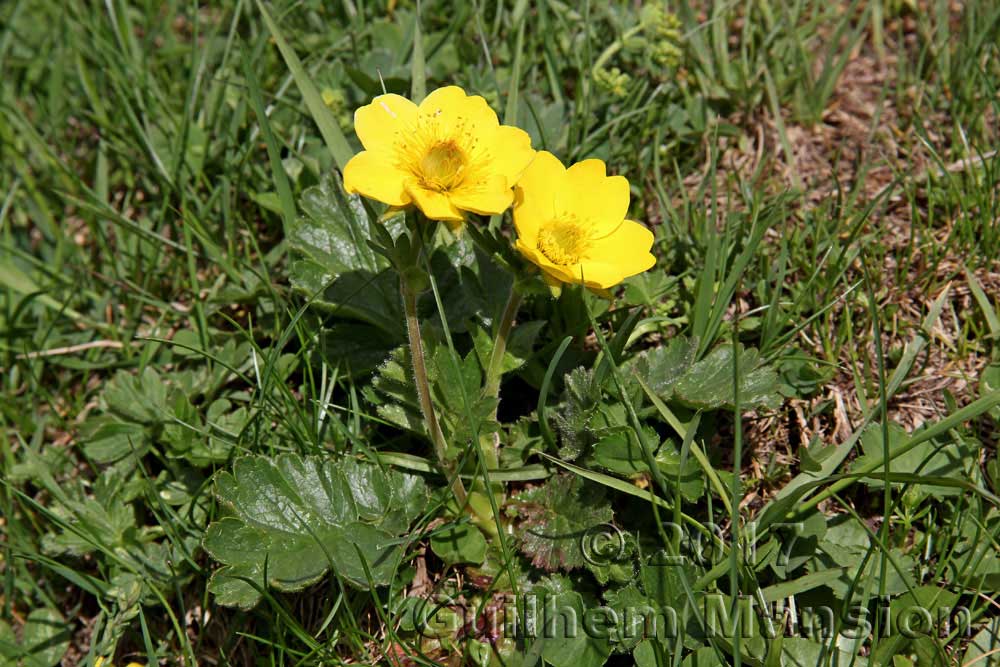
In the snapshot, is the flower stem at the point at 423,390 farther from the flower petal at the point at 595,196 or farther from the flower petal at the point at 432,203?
the flower petal at the point at 595,196

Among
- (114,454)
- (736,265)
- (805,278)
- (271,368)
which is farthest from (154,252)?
(805,278)

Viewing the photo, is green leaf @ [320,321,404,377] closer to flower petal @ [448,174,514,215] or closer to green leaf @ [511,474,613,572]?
green leaf @ [511,474,613,572]

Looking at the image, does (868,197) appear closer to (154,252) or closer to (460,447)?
(460,447)

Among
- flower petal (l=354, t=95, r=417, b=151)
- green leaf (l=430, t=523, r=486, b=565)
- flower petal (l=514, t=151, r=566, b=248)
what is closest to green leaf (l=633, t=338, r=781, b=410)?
flower petal (l=514, t=151, r=566, b=248)

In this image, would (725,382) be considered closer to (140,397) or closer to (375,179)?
(375,179)

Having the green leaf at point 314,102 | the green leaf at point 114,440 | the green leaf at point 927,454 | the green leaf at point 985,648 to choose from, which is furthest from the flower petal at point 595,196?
the green leaf at point 114,440

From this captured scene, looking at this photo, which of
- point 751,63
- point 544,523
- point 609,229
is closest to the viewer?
point 609,229
